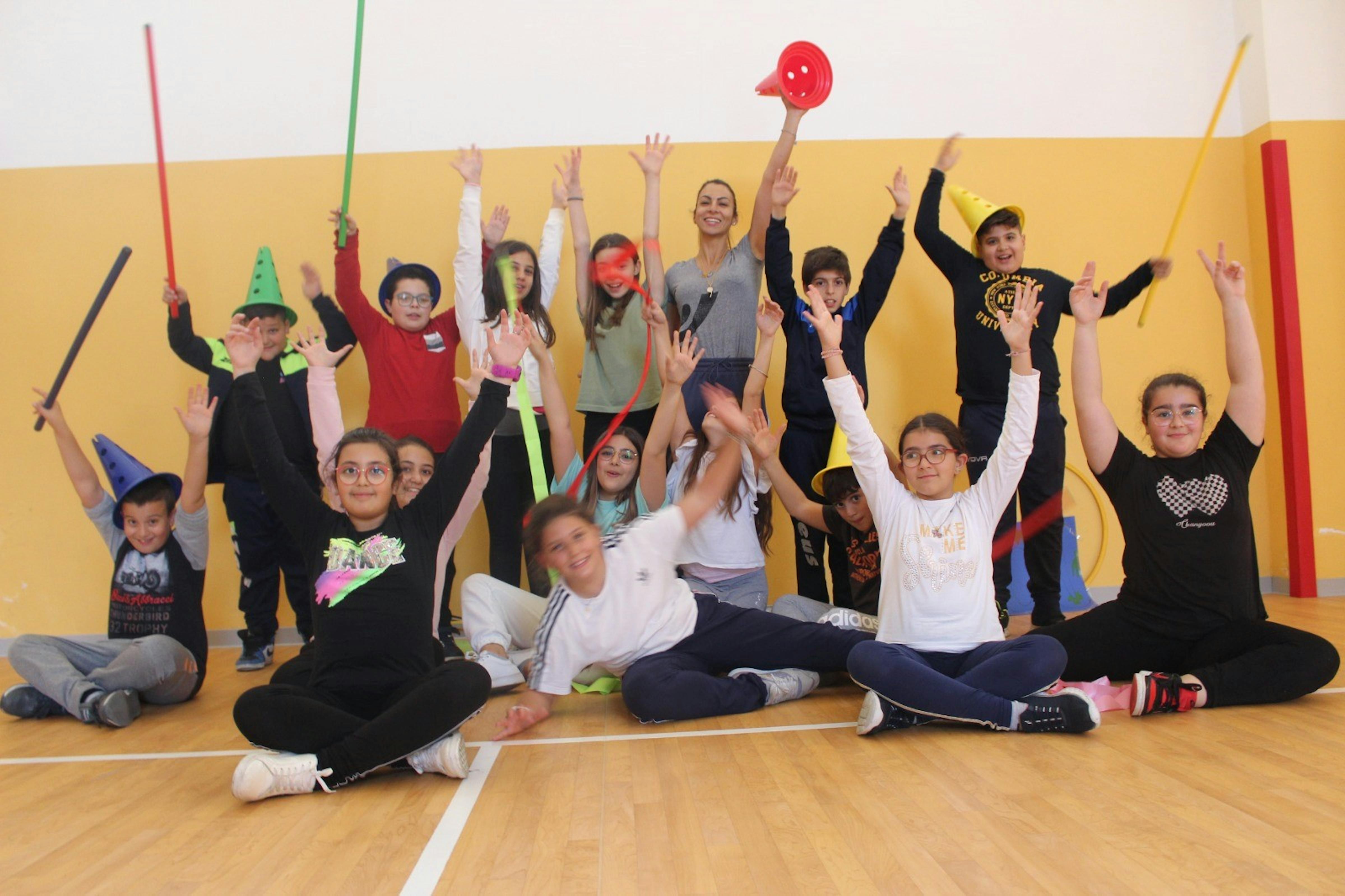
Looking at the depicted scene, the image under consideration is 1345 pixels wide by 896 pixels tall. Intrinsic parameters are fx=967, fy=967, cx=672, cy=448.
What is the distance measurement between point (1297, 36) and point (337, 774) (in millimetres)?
4313

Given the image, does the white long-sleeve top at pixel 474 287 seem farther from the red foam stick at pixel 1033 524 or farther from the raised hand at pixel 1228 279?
the raised hand at pixel 1228 279

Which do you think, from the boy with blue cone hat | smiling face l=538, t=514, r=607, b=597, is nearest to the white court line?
smiling face l=538, t=514, r=607, b=597

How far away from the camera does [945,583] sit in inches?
88.1

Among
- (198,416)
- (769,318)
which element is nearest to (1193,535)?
(769,318)

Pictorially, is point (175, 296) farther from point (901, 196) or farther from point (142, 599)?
point (901, 196)

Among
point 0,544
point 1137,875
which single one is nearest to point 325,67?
point 0,544

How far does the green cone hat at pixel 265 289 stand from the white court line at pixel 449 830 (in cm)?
201

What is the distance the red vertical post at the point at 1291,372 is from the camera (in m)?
3.72

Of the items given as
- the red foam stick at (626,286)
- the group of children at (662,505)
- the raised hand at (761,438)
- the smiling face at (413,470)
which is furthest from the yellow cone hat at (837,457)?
the smiling face at (413,470)

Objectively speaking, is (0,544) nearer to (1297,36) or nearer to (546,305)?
(546,305)

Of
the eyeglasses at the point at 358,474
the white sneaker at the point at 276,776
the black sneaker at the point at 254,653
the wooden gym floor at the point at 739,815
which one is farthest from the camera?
the black sneaker at the point at 254,653

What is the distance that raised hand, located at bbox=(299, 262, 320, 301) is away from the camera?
3312 millimetres

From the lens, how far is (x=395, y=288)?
3.33 meters

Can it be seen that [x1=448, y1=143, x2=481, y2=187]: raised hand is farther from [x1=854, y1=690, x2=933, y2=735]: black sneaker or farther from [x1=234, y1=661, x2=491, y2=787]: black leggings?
[x1=854, y1=690, x2=933, y2=735]: black sneaker
